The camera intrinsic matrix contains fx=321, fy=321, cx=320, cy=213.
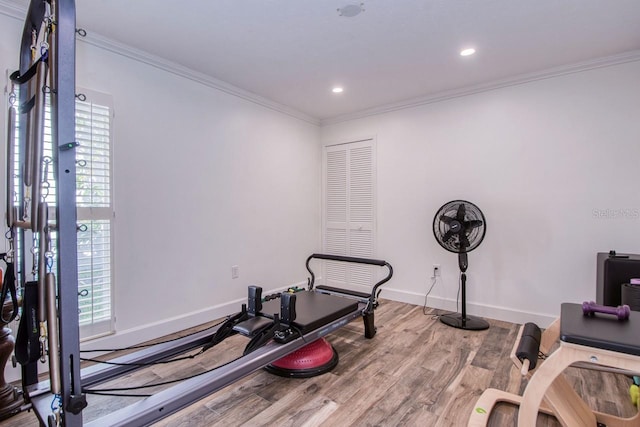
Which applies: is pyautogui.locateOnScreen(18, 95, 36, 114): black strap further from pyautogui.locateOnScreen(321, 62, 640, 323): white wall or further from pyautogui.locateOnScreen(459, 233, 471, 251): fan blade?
pyautogui.locateOnScreen(321, 62, 640, 323): white wall

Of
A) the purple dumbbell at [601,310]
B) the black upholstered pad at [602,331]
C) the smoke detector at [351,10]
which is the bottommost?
the black upholstered pad at [602,331]

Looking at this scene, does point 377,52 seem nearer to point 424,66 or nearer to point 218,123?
point 424,66

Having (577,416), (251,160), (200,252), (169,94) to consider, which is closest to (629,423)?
(577,416)

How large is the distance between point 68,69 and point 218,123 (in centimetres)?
212

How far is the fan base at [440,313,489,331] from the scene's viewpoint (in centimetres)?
290

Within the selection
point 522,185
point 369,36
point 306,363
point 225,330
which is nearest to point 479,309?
point 522,185

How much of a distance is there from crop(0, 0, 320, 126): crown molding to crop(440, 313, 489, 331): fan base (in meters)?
2.87

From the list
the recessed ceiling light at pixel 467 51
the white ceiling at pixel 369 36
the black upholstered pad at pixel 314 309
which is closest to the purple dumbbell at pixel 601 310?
the black upholstered pad at pixel 314 309

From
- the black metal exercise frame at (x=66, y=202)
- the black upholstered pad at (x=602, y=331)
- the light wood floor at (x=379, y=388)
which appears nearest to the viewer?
the black metal exercise frame at (x=66, y=202)

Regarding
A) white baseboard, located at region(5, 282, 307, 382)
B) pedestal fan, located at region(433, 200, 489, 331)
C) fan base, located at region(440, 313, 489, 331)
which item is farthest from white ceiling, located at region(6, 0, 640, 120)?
fan base, located at region(440, 313, 489, 331)

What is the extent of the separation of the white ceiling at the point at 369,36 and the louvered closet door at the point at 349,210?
1118mm

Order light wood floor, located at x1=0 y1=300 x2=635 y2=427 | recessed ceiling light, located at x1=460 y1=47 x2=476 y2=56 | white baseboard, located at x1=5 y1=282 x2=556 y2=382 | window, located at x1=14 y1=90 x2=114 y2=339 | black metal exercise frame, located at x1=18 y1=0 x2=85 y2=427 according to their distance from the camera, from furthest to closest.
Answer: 1. recessed ceiling light, located at x1=460 y1=47 x2=476 y2=56
2. white baseboard, located at x1=5 y1=282 x2=556 y2=382
3. window, located at x1=14 y1=90 x2=114 y2=339
4. light wood floor, located at x1=0 y1=300 x2=635 y2=427
5. black metal exercise frame, located at x1=18 y1=0 x2=85 y2=427

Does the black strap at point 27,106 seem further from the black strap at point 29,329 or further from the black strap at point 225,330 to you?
the black strap at point 225,330

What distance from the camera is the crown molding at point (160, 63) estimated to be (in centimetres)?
198
